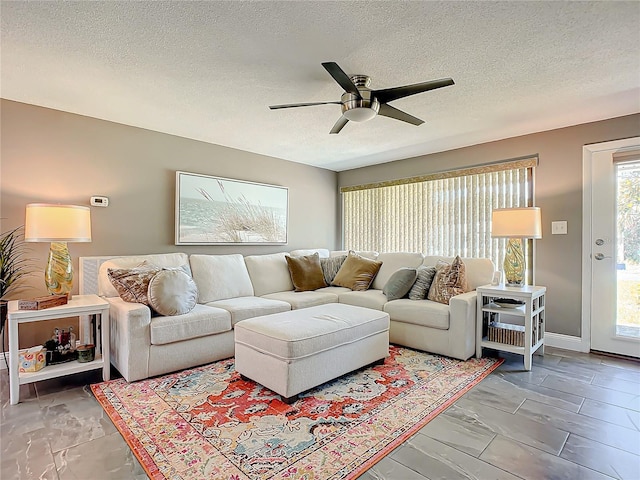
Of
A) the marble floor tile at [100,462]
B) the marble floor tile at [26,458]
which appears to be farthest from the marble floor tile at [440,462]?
the marble floor tile at [26,458]

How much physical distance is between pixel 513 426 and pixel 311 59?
8.54 ft

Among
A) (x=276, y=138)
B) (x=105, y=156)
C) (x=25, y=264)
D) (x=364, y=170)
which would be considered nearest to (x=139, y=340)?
(x=25, y=264)

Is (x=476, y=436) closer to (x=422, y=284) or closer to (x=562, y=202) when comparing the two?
(x=422, y=284)

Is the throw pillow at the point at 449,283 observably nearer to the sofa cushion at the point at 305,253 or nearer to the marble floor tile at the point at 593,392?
the marble floor tile at the point at 593,392

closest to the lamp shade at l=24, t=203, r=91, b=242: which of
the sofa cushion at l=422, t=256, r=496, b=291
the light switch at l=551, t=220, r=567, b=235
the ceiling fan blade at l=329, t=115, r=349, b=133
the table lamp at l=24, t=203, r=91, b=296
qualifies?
the table lamp at l=24, t=203, r=91, b=296

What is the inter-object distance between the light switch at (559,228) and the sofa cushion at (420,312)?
151cm

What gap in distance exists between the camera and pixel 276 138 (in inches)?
156

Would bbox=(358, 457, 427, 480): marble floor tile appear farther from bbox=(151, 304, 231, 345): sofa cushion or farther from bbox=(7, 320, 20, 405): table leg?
Result: bbox=(7, 320, 20, 405): table leg

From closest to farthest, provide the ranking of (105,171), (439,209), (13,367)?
(13,367) → (105,171) → (439,209)

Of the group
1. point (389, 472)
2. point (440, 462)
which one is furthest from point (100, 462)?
point (440, 462)

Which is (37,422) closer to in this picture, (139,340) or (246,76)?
(139,340)

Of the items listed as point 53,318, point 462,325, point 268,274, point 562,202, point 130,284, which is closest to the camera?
point 53,318

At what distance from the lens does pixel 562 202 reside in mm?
3539

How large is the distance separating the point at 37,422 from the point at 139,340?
0.72m
